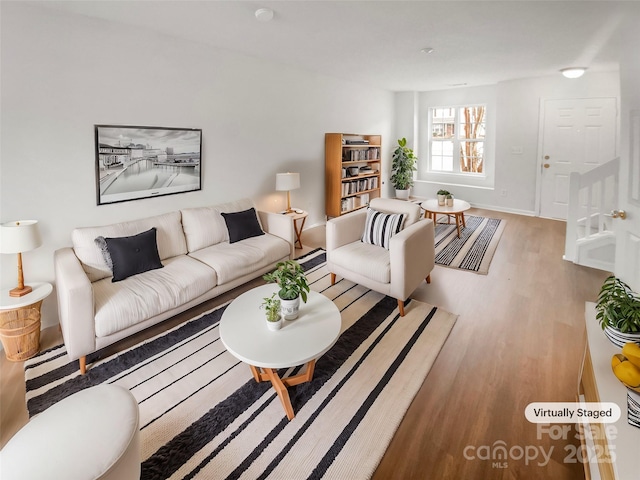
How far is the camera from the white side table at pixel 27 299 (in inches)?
88.0

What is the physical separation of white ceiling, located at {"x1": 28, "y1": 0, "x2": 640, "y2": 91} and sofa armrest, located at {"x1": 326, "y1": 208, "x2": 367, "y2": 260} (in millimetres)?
1733

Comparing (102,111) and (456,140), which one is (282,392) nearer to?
(102,111)

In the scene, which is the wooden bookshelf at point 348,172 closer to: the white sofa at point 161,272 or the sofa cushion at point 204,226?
the white sofa at point 161,272

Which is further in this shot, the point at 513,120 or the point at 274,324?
the point at 513,120

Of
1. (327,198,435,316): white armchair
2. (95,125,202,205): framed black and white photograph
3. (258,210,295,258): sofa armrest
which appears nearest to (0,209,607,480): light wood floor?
(327,198,435,316): white armchair

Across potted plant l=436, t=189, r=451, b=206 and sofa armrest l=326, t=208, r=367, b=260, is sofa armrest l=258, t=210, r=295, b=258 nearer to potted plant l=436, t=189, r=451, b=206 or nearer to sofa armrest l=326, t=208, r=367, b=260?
sofa armrest l=326, t=208, r=367, b=260

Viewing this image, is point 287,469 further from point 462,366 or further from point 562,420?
point 562,420

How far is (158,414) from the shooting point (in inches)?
75.3

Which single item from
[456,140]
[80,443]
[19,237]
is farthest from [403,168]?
[80,443]

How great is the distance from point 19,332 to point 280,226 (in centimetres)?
233

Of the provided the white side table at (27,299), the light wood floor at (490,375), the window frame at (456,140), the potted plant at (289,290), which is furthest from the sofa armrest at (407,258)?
the window frame at (456,140)

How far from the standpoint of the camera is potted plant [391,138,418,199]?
7180mm

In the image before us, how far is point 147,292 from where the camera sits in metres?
2.52

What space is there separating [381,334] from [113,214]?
2.59 m
